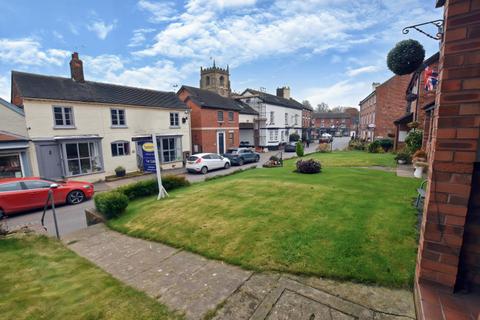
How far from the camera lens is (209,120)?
27.0 meters

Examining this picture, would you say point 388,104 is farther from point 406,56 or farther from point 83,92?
point 83,92

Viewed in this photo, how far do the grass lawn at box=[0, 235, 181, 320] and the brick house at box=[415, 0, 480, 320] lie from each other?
3075 mm

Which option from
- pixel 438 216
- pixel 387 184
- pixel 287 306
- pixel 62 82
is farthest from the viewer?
pixel 62 82

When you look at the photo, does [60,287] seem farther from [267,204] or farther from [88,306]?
[267,204]

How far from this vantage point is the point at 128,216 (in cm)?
785

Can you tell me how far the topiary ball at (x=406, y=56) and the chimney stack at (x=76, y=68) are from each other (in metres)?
20.3

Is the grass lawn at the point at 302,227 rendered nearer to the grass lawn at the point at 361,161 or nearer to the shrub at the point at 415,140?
the shrub at the point at 415,140

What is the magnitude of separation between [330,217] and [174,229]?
3.90 m

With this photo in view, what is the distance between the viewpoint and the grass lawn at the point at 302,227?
3.80 m

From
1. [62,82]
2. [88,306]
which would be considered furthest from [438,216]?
[62,82]

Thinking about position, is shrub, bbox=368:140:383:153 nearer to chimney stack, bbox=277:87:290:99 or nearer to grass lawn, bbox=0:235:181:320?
grass lawn, bbox=0:235:181:320

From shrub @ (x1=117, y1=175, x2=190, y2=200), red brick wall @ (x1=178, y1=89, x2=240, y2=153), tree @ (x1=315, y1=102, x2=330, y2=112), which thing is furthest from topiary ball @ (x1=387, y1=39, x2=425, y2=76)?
tree @ (x1=315, y1=102, x2=330, y2=112)

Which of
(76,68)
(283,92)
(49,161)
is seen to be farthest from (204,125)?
(283,92)

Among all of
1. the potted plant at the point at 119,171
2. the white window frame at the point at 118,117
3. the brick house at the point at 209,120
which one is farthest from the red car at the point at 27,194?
the brick house at the point at 209,120
